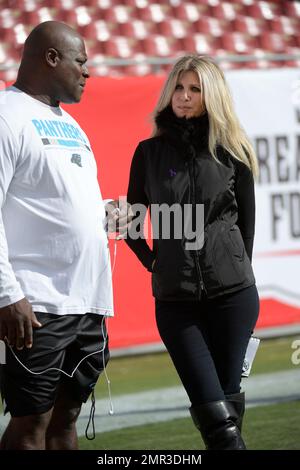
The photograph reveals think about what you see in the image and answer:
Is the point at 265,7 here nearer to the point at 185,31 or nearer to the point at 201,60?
the point at 185,31

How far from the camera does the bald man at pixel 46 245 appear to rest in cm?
373

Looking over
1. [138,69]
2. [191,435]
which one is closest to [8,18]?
[138,69]

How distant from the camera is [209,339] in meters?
4.22

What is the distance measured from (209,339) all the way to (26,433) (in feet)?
2.82

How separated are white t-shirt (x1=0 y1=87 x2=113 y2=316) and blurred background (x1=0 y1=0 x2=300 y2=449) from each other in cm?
276

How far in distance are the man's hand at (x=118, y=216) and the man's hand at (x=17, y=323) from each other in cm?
58

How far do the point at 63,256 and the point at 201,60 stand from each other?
1.06 metres

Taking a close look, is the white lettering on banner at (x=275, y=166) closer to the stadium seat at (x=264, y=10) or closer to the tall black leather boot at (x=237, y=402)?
the stadium seat at (x=264, y=10)

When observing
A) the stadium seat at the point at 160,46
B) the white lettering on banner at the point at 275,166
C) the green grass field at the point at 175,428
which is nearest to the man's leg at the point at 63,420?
the green grass field at the point at 175,428

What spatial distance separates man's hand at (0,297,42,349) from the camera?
361cm

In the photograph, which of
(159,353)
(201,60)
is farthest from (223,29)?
(201,60)

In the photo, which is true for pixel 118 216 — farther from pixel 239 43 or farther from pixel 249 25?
pixel 249 25

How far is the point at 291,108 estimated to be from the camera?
834cm

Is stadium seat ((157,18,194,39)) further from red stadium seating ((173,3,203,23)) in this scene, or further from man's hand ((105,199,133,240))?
man's hand ((105,199,133,240))
